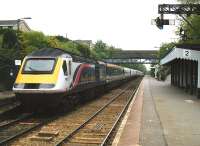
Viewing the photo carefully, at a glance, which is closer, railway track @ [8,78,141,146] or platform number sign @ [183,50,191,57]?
railway track @ [8,78,141,146]

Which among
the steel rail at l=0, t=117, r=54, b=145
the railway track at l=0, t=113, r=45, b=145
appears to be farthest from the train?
the steel rail at l=0, t=117, r=54, b=145

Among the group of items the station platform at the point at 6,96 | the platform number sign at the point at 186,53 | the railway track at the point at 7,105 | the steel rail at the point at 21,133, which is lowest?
the steel rail at the point at 21,133

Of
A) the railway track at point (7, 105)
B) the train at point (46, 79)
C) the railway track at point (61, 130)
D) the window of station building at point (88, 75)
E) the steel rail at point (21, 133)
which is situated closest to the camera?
the steel rail at point (21, 133)

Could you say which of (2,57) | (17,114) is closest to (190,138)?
(17,114)

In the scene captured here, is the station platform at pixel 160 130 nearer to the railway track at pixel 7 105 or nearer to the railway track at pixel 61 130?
the railway track at pixel 61 130

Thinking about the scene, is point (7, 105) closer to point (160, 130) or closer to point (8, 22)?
point (160, 130)

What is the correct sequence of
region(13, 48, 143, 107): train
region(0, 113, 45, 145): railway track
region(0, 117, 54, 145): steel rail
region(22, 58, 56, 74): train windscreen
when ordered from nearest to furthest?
region(0, 117, 54, 145): steel rail
region(0, 113, 45, 145): railway track
region(13, 48, 143, 107): train
region(22, 58, 56, 74): train windscreen

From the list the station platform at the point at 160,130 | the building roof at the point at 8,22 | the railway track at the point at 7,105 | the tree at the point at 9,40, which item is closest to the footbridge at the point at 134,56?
the building roof at the point at 8,22

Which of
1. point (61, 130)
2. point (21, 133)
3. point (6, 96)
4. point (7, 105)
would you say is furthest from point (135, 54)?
point (21, 133)

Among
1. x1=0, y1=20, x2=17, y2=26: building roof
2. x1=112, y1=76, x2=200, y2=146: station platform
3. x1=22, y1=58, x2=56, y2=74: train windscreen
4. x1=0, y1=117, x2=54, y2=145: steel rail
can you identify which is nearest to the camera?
x1=112, y1=76, x2=200, y2=146: station platform

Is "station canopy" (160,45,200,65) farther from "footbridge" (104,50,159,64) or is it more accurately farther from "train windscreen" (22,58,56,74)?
"footbridge" (104,50,159,64)

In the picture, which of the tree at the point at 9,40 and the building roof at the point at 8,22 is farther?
the building roof at the point at 8,22

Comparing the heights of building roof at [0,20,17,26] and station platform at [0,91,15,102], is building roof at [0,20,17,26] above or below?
above

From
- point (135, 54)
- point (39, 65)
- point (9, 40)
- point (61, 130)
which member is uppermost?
point (135, 54)
